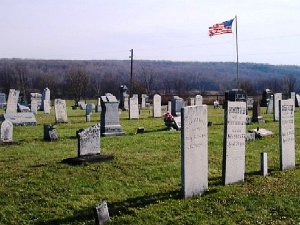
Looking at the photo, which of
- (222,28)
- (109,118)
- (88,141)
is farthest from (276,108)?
(88,141)

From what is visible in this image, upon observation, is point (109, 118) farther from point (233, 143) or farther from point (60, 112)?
point (233, 143)

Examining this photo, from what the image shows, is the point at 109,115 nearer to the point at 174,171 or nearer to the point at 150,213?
the point at 174,171

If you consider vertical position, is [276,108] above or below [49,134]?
above

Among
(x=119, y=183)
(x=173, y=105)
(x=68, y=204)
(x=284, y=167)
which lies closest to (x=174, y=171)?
(x=119, y=183)

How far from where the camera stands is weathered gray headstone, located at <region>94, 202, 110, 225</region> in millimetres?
7766

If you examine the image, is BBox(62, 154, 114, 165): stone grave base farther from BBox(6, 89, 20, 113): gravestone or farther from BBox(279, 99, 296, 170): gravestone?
BBox(6, 89, 20, 113): gravestone

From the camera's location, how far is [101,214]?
785cm

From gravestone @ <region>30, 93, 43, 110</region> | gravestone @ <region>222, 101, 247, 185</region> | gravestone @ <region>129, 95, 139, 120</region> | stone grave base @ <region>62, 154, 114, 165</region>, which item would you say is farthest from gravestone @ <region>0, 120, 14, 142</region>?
gravestone @ <region>30, 93, 43, 110</region>

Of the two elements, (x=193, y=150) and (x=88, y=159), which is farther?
(x=88, y=159)

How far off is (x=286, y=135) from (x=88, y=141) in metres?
4.99

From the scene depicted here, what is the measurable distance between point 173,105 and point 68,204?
68.4 feet

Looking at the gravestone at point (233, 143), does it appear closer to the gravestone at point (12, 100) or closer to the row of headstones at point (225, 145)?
the row of headstones at point (225, 145)

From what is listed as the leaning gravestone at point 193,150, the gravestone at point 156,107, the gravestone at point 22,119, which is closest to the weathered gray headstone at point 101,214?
the leaning gravestone at point 193,150

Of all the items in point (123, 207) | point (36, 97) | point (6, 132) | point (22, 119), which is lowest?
point (123, 207)
